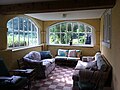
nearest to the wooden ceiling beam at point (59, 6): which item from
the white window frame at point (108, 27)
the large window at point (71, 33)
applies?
the white window frame at point (108, 27)

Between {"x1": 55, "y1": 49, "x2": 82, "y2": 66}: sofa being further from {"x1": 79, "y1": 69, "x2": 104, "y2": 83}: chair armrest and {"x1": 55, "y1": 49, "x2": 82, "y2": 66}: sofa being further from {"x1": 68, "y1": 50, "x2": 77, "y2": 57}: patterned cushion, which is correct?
{"x1": 79, "y1": 69, "x2": 104, "y2": 83}: chair armrest

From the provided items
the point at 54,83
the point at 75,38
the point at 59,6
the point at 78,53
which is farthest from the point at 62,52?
the point at 59,6

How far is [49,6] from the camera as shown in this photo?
3.56 metres

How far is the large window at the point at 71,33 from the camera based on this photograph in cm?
780

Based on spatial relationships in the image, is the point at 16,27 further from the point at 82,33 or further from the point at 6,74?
the point at 82,33

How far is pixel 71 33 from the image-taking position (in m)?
8.05

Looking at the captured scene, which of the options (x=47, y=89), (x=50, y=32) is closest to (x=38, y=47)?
(x=50, y=32)

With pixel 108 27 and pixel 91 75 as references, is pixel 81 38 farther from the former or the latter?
pixel 91 75

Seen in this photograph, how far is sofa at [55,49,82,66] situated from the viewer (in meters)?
6.97

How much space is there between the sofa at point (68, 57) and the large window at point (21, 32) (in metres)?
1.43

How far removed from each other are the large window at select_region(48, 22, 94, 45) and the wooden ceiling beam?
436 cm

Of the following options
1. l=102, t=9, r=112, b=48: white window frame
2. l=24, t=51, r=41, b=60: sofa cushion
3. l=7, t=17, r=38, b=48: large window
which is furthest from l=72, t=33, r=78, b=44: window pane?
l=102, t=9, r=112, b=48: white window frame

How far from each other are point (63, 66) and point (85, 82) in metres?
3.64

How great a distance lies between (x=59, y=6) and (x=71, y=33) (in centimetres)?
462
